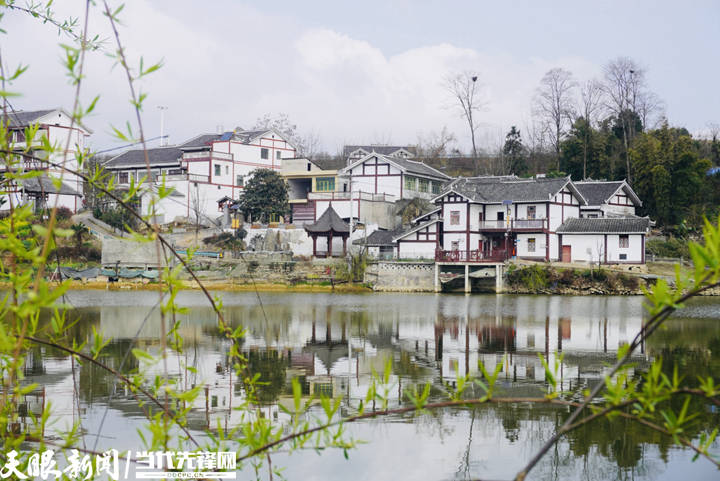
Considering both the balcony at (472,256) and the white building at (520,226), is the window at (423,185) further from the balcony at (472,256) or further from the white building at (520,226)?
the balcony at (472,256)

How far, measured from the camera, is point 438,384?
35.1ft

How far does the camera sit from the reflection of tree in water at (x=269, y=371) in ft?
31.2

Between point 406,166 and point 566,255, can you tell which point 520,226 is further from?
point 406,166

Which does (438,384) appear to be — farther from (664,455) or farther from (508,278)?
(508,278)

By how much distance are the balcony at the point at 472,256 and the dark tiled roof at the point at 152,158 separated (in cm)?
2083

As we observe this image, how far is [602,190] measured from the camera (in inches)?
1469

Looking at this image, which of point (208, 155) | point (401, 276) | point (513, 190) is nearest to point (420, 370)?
point (401, 276)

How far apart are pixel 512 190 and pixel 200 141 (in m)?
21.9

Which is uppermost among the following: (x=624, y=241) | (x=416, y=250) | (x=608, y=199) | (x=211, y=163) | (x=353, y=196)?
(x=211, y=163)

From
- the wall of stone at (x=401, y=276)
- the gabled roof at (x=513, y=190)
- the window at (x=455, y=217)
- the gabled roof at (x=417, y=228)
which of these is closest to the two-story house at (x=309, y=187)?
the gabled roof at (x=417, y=228)

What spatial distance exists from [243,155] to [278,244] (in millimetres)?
10131

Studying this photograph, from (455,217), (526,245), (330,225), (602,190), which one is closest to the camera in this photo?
(526,245)

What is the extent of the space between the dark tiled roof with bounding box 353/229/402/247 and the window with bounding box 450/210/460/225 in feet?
10.3

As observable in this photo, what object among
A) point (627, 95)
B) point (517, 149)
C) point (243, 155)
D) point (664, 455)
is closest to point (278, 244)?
point (243, 155)
